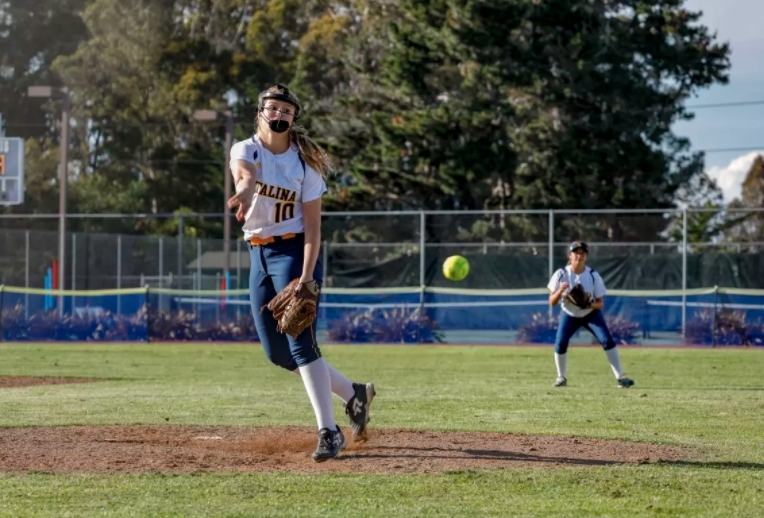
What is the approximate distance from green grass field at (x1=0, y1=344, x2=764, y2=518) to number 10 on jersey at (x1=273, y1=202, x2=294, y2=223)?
1518 mm

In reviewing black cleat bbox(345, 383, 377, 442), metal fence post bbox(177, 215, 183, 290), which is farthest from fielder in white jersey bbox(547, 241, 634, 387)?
metal fence post bbox(177, 215, 183, 290)

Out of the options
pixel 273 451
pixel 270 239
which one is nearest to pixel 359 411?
pixel 273 451

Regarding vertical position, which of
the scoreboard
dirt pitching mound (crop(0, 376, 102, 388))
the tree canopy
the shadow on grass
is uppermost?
the tree canopy

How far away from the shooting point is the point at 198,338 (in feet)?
85.0

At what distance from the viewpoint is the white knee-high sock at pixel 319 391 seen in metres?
6.89

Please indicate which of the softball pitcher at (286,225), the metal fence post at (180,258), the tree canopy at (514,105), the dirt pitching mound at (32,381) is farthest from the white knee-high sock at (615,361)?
the tree canopy at (514,105)

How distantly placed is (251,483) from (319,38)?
43.0 meters

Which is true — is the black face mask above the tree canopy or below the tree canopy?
below

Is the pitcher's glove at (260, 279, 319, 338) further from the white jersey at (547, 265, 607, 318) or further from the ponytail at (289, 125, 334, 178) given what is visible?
the white jersey at (547, 265, 607, 318)

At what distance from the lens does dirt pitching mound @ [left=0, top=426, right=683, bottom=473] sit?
261 inches

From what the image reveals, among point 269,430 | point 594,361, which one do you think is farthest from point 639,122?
point 269,430

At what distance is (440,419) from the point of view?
9.40 m

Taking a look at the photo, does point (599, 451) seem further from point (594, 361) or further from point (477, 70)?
point (477, 70)

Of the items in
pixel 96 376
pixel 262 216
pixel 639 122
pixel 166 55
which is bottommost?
pixel 96 376
